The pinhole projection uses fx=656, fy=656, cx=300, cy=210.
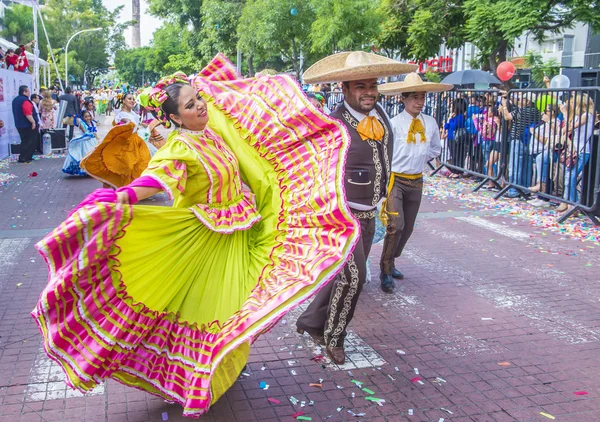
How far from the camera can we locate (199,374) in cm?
330

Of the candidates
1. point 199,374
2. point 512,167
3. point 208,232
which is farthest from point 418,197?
point 512,167

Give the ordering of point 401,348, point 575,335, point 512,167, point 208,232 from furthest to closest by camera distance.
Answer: point 512,167
point 575,335
point 401,348
point 208,232

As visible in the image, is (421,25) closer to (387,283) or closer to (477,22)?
(477,22)

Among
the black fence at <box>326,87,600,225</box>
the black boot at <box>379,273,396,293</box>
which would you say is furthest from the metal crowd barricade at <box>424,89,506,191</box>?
the black boot at <box>379,273,396,293</box>

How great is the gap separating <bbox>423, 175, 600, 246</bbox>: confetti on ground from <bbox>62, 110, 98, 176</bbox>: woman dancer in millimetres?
7192

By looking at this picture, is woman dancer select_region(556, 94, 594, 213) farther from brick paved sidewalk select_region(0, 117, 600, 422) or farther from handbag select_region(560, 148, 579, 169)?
brick paved sidewalk select_region(0, 117, 600, 422)

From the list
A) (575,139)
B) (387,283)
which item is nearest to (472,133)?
(575,139)

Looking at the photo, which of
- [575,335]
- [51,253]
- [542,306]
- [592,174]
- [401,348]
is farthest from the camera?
[592,174]

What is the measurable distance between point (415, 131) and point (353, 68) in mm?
1901

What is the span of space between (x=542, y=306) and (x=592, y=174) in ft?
13.3

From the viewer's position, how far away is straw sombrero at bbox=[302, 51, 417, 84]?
4461 mm

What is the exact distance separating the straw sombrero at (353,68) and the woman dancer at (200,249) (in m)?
0.68

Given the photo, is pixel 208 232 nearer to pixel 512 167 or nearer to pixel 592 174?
pixel 592 174

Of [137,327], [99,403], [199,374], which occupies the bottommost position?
[99,403]
